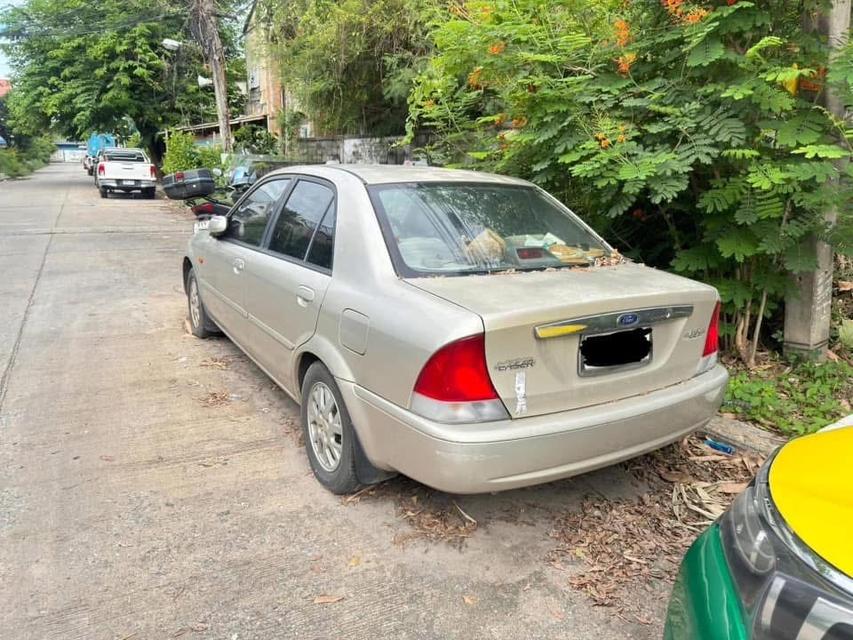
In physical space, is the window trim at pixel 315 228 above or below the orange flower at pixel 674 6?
below

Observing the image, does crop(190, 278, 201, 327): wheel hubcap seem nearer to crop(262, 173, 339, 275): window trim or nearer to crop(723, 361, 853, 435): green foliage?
crop(262, 173, 339, 275): window trim

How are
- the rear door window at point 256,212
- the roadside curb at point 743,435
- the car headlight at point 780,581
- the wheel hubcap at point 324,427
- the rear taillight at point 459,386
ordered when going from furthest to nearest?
the rear door window at point 256,212 → the roadside curb at point 743,435 → the wheel hubcap at point 324,427 → the rear taillight at point 459,386 → the car headlight at point 780,581

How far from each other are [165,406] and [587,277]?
300cm

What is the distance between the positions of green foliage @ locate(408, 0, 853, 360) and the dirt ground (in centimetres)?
186

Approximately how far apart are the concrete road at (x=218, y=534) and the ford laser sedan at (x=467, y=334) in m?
0.39

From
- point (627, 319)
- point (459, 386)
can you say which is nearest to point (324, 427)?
point (459, 386)

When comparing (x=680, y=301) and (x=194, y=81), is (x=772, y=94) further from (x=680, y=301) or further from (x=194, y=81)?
(x=194, y=81)

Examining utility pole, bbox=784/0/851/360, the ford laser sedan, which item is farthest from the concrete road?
utility pole, bbox=784/0/851/360

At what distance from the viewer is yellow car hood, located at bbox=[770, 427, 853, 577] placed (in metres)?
1.40

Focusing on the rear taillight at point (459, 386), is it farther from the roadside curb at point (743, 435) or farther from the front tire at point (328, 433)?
the roadside curb at point (743, 435)

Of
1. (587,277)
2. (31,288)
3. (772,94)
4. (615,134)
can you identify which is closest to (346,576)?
(587,277)

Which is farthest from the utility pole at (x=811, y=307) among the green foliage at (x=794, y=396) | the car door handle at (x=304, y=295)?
the car door handle at (x=304, y=295)

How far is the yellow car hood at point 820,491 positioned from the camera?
140cm

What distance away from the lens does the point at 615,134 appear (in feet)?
13.7
